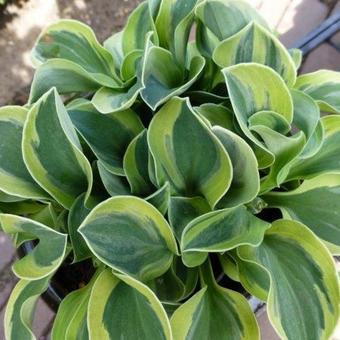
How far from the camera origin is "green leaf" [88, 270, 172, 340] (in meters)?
0.55

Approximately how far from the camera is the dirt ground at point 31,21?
1.45m

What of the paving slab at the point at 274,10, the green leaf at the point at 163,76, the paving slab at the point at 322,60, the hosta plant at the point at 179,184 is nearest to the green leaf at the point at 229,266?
the hosta plant at the point at 179,184

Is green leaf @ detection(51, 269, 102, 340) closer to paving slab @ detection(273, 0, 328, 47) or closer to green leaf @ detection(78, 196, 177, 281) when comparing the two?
green leaf @ detection(78, 196, 177, 281)

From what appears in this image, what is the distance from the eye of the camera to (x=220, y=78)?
27.6 inches

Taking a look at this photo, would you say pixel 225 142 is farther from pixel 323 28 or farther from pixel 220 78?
pixel 323 28

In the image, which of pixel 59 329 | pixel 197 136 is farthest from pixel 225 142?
pixel 59 329

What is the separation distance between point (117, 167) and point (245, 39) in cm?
20

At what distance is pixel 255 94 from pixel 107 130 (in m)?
0.18

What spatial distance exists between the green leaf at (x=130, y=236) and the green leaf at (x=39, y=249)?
4cm

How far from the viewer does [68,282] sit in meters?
0.76

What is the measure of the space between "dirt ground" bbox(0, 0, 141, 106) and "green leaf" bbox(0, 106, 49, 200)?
0.86 meters

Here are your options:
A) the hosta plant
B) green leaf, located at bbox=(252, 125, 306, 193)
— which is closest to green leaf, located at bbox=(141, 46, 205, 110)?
the hosta plant

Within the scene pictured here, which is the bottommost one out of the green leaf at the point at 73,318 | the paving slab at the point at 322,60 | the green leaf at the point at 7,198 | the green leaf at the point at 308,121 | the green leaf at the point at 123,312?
the paving slab at the point at 322,60

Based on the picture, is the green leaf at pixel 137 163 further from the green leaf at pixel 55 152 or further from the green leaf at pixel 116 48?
the green leaf at pixel 116 48
